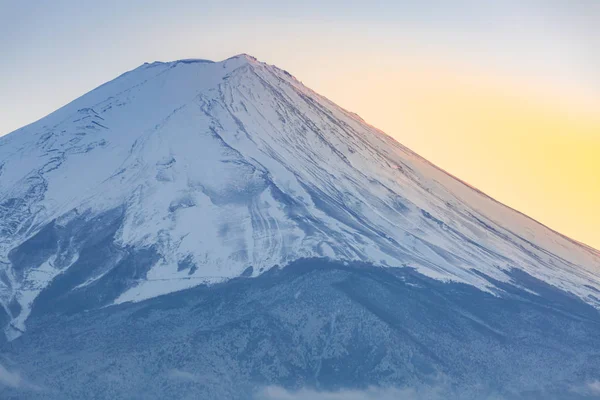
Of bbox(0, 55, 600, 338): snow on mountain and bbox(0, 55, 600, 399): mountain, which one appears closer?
bbox(0, 55, 600, 399): mountain

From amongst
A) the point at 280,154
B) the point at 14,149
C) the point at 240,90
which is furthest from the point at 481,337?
the point at 14,149

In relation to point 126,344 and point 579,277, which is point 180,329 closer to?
point 126,344

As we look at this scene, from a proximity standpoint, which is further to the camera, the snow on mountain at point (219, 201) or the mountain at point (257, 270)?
the snow on mountain at point (219, 201)

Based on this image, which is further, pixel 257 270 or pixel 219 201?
pixel 219 201

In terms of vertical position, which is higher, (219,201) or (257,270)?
(219,201)
